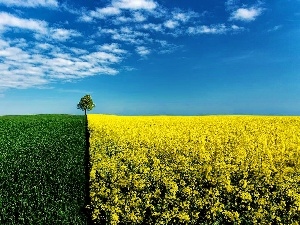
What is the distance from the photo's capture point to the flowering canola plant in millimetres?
10148

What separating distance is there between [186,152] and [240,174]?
2889 millimetres

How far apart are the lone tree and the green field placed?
147ft

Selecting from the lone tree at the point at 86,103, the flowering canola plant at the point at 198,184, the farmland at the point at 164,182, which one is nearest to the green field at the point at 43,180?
the farmland at the point at 164,182

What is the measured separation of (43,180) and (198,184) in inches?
321

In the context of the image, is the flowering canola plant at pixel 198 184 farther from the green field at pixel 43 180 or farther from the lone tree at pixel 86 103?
the lone tree at pixel 86 103

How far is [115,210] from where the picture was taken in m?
10.8

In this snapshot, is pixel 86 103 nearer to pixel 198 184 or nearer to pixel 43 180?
pixel 43 180

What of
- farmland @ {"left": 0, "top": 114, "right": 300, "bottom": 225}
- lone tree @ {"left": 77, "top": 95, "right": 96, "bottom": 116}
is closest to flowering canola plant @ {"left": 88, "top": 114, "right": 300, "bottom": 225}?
farmland @ {"left": 0, "top": 114, "right": 300, "bottom": 225}

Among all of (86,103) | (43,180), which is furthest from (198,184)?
(86,103)

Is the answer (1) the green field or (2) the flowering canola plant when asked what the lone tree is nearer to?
(1) the green field

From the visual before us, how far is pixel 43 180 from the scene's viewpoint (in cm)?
1641

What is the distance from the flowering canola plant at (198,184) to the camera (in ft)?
33.3

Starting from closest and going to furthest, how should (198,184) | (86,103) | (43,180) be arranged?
(198,184), (43,180), (86,103)

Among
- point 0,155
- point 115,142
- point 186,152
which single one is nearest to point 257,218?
point 186,152
